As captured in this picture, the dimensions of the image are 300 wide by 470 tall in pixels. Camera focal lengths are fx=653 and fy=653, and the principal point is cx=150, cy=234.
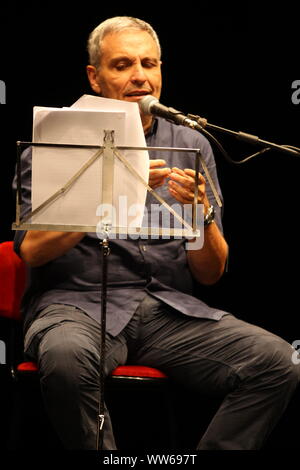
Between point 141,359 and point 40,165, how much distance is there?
82 cm

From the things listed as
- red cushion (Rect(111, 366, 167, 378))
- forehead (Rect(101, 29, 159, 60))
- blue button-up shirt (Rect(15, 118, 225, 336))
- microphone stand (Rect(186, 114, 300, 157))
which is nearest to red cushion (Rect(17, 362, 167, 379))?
red cushion (Rect(111, 366, 167, 378))

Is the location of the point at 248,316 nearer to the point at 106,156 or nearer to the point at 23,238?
the point at 23,238

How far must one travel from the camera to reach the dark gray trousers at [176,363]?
1948mm

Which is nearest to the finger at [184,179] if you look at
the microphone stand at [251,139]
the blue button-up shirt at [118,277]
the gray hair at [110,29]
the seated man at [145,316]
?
the seated man at [145,316]

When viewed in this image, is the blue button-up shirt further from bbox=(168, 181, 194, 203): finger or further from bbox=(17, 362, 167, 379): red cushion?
bbox=(168, 181, 194, 203): finger

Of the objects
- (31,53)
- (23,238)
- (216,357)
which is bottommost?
(216,357)

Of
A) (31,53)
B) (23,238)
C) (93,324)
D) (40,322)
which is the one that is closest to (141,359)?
(93,324)

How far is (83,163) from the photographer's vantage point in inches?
70.7

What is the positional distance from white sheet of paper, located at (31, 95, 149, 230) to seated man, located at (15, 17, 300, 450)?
124 mm

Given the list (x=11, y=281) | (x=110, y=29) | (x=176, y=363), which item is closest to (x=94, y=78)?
(x=110, y=29)

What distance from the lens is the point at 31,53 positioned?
301 cm

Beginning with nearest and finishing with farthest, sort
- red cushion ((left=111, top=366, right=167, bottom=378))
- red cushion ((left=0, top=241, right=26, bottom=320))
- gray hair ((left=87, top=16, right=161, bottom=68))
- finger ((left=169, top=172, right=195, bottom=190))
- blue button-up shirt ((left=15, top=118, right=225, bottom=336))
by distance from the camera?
finger ((left=169, top=172, right=195, bottom=190)), red cushion ((left=111, top=366, right=167, bottom=378)), blue button-up shirt ((left=15, top=118, right=225, bottom=336)), red cushion ((left=0, top=241, right=26, bottom=320)), gray hair ((left=87, top=16, right=161, bottom=68))

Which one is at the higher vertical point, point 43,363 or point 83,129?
point 83,129

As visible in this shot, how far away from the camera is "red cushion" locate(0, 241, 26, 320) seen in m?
2.46
